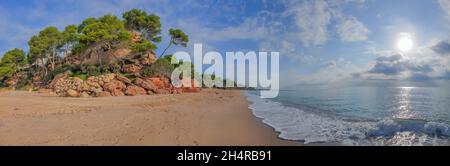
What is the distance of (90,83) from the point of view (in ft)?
86.0

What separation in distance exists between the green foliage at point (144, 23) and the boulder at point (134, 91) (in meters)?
15.2

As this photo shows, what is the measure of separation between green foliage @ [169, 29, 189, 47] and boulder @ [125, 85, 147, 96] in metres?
15.5

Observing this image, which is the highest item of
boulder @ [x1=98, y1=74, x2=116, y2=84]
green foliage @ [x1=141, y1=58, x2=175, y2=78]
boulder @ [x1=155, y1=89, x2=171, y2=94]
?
green foliage @ [x1=141, y1=58, x2=175, y2=78]

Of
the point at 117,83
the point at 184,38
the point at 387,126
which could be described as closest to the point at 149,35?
the point at 184,38

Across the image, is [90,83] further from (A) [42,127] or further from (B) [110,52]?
(A) [42,127]

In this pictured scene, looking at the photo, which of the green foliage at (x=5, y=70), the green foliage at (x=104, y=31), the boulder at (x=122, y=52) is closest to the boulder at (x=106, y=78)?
the green foliage at (x=104, y=31)

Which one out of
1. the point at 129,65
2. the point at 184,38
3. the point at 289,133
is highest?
the point at 184,38

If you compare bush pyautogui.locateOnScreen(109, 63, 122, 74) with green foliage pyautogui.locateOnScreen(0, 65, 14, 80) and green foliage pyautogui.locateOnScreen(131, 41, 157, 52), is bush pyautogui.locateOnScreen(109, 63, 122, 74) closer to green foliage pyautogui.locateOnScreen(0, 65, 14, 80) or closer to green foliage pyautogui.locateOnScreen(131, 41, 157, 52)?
green foliage pyautogui.locateOnScreen(131, 41, 157, 52)

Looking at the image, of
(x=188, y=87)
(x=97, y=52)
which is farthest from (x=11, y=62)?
(x=188, y=87)

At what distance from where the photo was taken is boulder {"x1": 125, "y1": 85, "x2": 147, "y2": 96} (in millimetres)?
27833

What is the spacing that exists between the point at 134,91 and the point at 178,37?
56.4 feet

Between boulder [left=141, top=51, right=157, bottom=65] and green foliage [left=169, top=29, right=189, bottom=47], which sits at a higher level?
green foliage [left=169, top=29, right=189, bottom=47]

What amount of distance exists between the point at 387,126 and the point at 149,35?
3960cm

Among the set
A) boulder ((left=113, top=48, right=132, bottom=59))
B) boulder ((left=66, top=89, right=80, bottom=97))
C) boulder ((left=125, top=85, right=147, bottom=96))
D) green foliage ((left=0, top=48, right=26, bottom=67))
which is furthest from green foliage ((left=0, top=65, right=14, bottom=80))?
boulder ((left=66, top=89, right=80, bottom=97))
